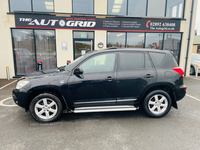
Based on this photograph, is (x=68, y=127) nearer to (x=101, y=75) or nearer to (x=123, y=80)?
(x=101, y=75)

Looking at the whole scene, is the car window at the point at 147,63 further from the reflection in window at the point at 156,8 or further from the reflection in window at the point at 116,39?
the reflection in window at the point at 156,8

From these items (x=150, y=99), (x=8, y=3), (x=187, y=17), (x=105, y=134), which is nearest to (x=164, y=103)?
(x=150, y=99)

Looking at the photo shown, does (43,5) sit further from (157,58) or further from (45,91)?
(157,58)

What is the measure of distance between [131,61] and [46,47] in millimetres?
6415

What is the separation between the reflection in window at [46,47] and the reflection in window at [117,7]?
151 inches

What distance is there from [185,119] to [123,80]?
1943 mm

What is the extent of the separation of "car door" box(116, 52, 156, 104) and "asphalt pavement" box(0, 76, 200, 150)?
637mm

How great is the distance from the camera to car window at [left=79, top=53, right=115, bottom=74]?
→ 11.0 feet

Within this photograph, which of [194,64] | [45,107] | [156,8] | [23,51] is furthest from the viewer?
[194,64]

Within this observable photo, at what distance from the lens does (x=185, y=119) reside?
11.4 ft

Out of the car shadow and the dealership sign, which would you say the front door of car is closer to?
the car shadow

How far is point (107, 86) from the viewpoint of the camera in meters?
3.30

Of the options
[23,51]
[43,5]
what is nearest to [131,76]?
[43,5]

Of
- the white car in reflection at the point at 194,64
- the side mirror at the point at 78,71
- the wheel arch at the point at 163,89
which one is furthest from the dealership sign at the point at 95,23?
the wheel arch at the point at 163,89
